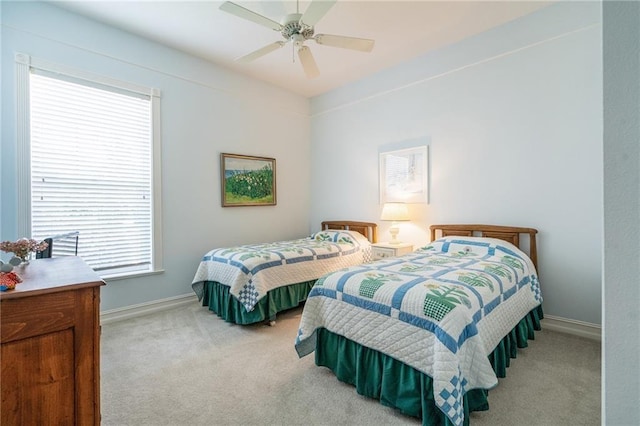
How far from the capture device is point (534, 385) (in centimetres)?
202

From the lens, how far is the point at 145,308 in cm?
344

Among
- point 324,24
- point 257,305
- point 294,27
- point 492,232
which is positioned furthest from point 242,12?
point 492,232

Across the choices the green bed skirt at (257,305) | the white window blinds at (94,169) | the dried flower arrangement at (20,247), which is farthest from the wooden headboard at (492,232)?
the dried flower arrangement at (20,247)

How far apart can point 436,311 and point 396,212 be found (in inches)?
89.3

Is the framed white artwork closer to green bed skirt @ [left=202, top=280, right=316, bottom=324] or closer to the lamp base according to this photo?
the lamp base

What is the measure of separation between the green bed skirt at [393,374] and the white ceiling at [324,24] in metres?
2.94

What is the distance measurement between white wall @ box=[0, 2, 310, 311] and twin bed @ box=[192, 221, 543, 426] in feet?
2.64

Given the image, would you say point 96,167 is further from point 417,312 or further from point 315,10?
point 417,312

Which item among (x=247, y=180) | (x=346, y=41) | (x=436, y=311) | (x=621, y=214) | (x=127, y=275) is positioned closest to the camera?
(x=621, y=214)

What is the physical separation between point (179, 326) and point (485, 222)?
135 inches

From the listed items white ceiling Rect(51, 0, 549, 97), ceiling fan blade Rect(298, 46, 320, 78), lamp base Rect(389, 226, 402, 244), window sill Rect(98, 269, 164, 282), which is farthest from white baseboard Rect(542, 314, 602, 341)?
window sill Rect(98, 269, 164, 282)

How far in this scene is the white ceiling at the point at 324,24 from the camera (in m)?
2.86

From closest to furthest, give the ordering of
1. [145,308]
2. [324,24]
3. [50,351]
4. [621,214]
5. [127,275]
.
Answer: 1. [621,214]
2. [50,351]
3. [324,24]
4. [127,275]
5. [145,308]

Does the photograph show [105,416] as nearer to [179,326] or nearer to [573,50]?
[179,326]
